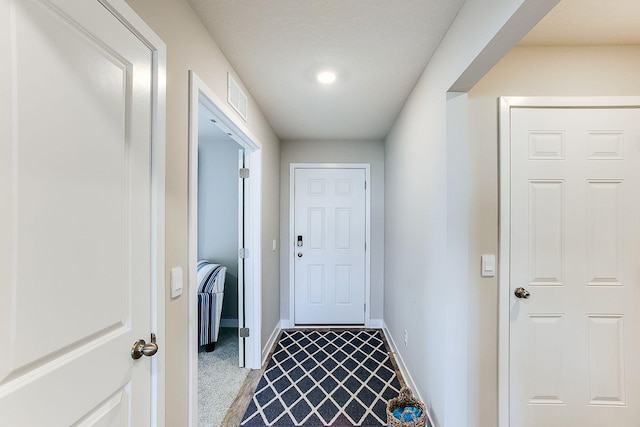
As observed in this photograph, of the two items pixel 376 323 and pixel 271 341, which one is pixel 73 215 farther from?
pixel 376 323

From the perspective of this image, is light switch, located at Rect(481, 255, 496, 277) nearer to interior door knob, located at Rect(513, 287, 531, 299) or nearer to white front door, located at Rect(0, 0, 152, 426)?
interior door knob, located at Rect(513, 287, 531, 299)

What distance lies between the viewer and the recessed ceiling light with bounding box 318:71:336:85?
190 cm

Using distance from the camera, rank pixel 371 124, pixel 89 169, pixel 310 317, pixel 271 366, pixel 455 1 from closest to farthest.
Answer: pixel 89 169, pixel 455 1, pixel 271 366, pixel 371 124, pixel 310 317

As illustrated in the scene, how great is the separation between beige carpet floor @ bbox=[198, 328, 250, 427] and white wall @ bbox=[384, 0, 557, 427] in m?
1.38

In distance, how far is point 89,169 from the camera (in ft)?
2.47

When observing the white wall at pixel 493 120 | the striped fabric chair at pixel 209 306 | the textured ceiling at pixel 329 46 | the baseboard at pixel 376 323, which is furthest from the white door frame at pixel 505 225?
the striped fabric chair at pixel 209 306

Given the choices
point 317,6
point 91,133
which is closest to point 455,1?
point 317,6

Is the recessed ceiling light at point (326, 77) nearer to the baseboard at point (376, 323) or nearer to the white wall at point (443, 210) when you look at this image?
the white wall at point (443, 210)

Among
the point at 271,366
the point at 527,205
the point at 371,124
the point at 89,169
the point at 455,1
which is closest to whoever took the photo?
the point at 89,169

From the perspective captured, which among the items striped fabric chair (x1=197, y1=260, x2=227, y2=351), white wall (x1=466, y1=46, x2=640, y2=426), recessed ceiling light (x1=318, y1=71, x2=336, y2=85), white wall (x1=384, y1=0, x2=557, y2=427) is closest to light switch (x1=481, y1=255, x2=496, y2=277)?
white wall (x1=466, y1=46, x2=640, y2=426)

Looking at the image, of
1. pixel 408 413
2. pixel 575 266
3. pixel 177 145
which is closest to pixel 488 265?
pixel 575 266

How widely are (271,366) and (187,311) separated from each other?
1.55 meters

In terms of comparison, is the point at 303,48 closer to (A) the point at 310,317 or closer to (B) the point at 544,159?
(B) the point at 544,159

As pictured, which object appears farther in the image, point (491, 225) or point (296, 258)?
point (296, 258)
